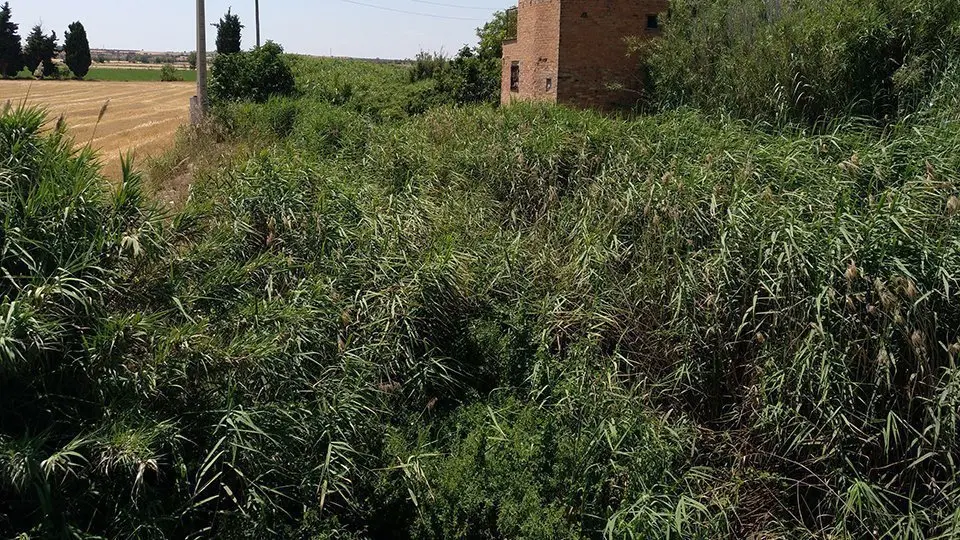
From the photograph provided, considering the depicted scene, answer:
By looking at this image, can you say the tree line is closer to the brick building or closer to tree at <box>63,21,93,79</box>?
tree at <box>63,21,93,79</box>

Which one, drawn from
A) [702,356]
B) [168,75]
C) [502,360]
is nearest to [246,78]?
[502,360]

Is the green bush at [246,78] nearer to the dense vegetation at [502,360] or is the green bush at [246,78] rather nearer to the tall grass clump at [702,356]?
the dense vegetation at [502,360]

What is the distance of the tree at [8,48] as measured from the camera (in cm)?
4662

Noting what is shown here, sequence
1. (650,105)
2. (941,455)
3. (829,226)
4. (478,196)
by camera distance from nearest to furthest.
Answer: (941,455), (829,226), (478,196), (650,105)

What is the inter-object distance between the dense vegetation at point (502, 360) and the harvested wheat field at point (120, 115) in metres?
6.97

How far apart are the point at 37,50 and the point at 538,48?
47728 millimetres

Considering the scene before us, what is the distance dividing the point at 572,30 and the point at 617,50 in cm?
81

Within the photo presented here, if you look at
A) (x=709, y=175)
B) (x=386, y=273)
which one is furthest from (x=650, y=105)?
(x=386, y=273)

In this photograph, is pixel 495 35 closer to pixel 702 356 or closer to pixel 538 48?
pixel 538 48

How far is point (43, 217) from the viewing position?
5.00m

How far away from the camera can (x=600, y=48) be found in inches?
488

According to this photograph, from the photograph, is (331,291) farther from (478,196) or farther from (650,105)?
(650,105)

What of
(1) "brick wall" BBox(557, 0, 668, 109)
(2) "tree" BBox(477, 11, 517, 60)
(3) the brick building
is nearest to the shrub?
(2) "tree" BBox(477, 11, 517, 60)

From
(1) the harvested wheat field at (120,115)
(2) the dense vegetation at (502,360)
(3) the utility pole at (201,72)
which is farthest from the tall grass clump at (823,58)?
(3) the utility pole at (201,72)
